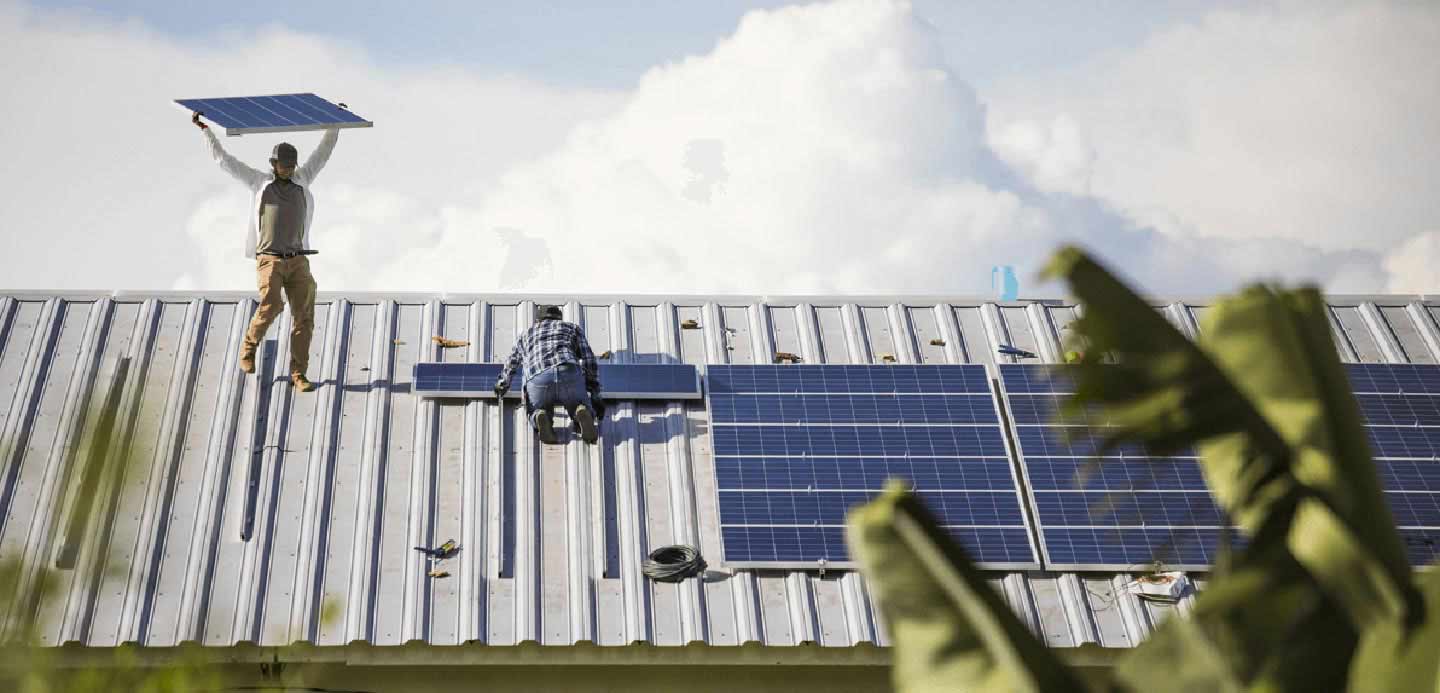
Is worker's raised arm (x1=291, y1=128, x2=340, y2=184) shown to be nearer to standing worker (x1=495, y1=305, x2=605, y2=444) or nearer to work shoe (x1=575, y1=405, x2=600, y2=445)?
standing worker (x1=495, y1=305, x2=605, y2=444)

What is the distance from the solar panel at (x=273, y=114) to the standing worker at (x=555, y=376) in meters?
3.53

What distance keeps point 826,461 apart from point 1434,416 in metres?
7.13

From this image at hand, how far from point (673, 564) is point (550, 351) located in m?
3.12

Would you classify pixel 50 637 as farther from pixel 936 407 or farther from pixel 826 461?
pixel 936 407

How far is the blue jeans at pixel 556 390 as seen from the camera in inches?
601

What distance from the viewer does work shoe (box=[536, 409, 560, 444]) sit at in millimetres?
15156

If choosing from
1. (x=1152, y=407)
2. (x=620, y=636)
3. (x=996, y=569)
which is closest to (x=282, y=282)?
(x=620, y=636)

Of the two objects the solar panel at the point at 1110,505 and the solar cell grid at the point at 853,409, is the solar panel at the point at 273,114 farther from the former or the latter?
the solar panel at the point at 1110,505

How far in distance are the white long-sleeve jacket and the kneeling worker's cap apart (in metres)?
0.33

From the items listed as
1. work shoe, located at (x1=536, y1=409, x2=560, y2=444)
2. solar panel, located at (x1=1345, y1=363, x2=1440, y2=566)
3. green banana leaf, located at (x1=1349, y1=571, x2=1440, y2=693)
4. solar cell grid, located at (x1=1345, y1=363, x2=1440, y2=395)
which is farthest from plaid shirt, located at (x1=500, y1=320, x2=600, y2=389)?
green banana leaf, located at (x1=1349, y1=571, x2=1440, y2=693)

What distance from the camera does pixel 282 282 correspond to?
16344mm

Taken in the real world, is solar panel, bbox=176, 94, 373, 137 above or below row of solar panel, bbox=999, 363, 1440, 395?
above

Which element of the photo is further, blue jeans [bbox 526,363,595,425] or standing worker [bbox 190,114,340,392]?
standing worker [bbox 190,114,340,392]

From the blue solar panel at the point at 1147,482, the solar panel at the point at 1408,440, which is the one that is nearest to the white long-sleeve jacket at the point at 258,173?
the blue solar panel at the point at 1147,482
